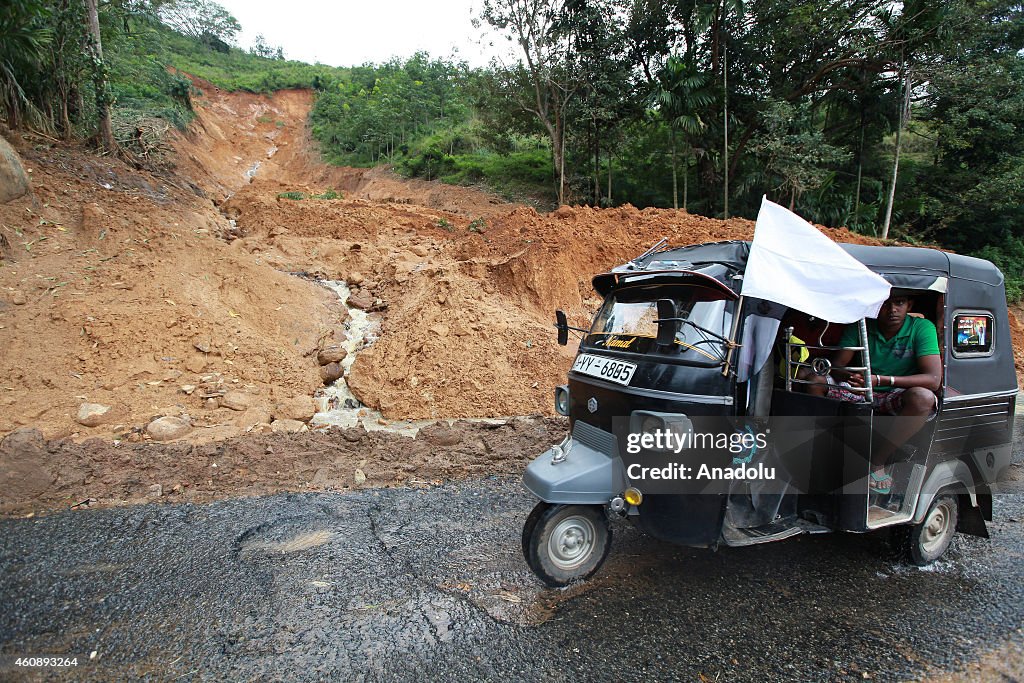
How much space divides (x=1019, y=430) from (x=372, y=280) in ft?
38.0

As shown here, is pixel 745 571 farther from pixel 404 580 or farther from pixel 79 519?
pixel 79 519

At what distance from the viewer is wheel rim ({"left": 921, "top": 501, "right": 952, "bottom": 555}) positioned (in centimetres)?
409

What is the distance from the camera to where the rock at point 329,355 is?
345 inches

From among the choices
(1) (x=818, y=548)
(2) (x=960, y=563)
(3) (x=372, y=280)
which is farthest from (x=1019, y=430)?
(3) (x=372, y=280)

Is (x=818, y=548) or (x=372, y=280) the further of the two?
(x=372, y=280)

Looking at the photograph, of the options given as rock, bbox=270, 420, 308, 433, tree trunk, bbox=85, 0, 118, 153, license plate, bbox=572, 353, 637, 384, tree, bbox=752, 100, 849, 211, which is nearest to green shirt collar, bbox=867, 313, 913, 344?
license plate, bbox=572, 353, 637, 384

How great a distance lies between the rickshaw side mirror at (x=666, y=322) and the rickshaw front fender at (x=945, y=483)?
2.21 metres

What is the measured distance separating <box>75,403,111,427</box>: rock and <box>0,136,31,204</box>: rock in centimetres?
586

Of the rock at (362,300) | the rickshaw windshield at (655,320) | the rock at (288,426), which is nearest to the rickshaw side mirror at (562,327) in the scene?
the rickshaw windshield at (655,320)

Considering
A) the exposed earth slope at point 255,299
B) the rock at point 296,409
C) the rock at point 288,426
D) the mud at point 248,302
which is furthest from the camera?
the rock at point 296,409

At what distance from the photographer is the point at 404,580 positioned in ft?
12.4

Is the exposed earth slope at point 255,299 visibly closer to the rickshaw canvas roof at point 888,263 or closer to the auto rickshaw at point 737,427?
the auto rickshaw at point 737,427

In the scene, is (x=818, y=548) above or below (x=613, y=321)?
below

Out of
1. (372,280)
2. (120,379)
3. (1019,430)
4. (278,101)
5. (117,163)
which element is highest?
(278,101)
